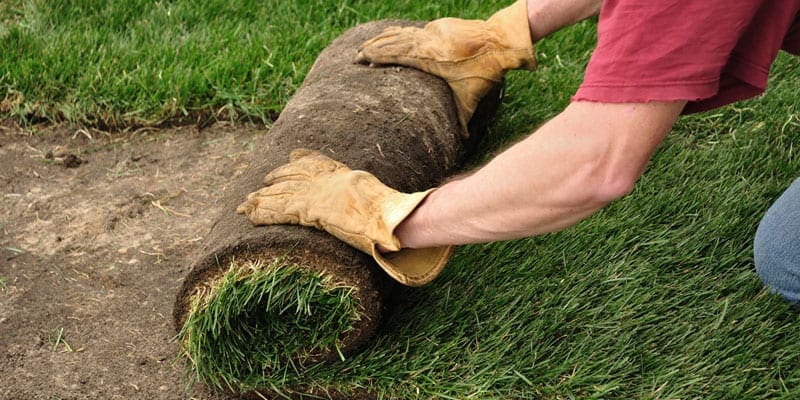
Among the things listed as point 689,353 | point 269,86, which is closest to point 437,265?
point 689,353

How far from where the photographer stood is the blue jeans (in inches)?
105

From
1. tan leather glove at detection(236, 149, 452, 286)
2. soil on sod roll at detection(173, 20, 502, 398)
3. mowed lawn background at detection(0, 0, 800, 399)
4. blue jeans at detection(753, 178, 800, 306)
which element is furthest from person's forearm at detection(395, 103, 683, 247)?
blue jeans at detection(753, 178, 800, 306)

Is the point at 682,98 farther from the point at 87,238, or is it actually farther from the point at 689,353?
the point at 87,238

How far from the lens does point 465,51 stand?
3.24 metres

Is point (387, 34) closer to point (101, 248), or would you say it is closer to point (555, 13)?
point (555, 13)

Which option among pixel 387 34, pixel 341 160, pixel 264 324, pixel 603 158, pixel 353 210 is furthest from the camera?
pixel 387 34

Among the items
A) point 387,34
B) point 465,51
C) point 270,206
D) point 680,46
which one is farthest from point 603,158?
point 387,34

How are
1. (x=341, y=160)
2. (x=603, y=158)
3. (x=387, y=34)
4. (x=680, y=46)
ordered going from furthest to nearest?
1. (x=387, y=34)
2. (x=341, y=160)
3. (x=603, y=158)
4. (x=680, y=46)

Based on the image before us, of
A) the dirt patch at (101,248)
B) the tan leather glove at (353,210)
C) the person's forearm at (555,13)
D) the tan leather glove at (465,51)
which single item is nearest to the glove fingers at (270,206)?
the tan leather glove at (353,210)

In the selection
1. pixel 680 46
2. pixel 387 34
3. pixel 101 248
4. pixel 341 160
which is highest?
pixel 680 46

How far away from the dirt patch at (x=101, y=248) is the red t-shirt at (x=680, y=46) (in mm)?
1538

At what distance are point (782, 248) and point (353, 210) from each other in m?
1.34

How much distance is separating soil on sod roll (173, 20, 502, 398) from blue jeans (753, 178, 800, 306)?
1.05 meters

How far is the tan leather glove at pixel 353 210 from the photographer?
2.39m
